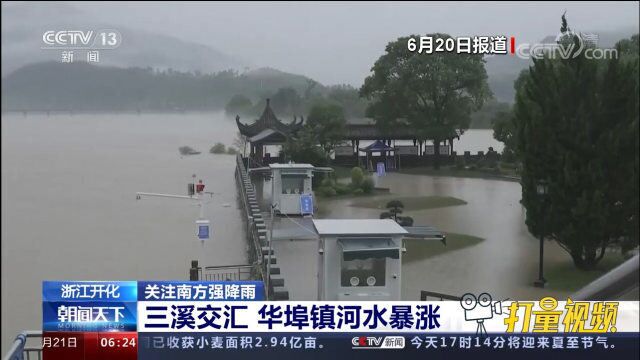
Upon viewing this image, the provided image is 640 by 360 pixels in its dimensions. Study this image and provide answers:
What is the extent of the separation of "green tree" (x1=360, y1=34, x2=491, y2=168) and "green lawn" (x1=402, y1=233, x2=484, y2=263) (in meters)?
0.41

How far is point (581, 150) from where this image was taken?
3.50 metres

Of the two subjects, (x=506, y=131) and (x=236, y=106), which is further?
(x=236, y=106)

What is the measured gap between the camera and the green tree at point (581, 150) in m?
3.37

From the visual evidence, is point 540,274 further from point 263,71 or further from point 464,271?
point 263,71

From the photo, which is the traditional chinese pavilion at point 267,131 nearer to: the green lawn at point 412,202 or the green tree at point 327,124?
the green tree at point 327,124

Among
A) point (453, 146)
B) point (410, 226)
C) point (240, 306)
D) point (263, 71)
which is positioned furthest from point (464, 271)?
point (263, 71)

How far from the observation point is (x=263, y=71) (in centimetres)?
364

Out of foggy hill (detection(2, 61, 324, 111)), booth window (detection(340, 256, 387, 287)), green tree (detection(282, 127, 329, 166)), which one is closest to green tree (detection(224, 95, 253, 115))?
foggy hill (detection(2, 61, 324, 111))

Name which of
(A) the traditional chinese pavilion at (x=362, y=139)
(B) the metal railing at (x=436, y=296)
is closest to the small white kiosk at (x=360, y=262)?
(B) the metal railing at (x=436, y=296)

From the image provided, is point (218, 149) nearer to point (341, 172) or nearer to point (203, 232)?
point (203, 232)

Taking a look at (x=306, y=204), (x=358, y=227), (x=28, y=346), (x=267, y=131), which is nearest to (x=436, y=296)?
(x=358, y=227)

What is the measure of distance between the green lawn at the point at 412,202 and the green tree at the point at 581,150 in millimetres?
423

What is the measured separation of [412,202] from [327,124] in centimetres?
59

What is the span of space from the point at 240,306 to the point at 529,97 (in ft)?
5.66
